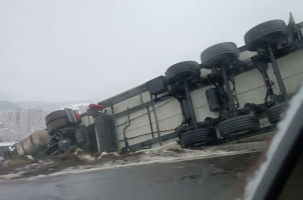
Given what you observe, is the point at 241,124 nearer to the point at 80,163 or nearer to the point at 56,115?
the point at 80,163

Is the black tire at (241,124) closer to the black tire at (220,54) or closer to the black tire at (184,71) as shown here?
the black tire at (220,54)

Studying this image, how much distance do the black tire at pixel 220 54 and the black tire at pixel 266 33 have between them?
1.33ft

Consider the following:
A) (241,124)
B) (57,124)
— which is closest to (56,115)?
(57,124)

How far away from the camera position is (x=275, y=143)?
729 millimetres

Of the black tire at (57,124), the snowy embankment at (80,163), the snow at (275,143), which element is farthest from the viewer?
the black tire at (57,124)

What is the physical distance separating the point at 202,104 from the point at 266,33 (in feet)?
9.44

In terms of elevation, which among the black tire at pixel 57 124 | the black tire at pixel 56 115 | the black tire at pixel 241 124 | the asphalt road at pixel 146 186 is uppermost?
the black tire at pixel 56 115

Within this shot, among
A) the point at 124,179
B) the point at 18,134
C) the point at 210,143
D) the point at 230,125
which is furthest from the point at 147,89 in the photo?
the point at 18,134

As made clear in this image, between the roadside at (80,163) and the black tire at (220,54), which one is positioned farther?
the black tire at (220,54)

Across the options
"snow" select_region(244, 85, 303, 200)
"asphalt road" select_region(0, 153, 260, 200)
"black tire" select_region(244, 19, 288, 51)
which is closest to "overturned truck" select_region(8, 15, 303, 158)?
"black tire" select_region(244, 19, 288, 51)

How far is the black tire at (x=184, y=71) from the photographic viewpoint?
6.52 m

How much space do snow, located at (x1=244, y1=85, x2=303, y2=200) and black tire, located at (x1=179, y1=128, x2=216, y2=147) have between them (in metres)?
5.35

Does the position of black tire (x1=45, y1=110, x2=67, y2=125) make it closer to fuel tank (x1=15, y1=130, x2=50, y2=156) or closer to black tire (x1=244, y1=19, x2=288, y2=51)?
fuel tank (x1=15, y1=130, x2=50, y2=156)

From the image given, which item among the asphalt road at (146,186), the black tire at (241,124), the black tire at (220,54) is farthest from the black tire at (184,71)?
the asphalt road at (146,186)
